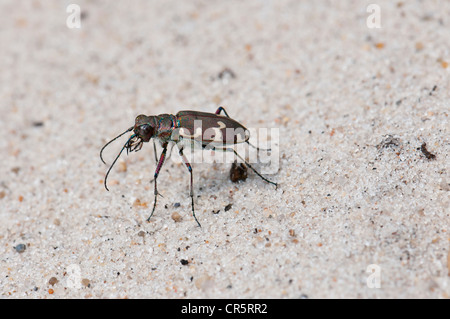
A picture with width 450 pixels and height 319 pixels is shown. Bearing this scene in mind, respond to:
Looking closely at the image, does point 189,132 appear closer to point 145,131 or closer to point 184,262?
point 145,131

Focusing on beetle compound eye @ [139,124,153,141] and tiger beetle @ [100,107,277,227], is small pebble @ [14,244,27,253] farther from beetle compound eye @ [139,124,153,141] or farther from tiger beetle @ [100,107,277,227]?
beetle compound eye @ [139,124,153,141]

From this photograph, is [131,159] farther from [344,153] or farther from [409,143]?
[409,143]

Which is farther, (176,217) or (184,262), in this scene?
(176,217)

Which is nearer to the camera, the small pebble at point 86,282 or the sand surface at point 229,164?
the sand surface at point 229,164

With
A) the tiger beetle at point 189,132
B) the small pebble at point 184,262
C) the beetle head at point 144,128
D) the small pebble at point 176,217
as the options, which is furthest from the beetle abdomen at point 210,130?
the small pebble at point 184,262

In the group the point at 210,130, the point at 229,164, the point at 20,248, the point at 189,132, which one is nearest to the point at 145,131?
the point at 189,132

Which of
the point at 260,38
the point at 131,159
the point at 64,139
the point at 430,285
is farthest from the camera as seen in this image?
the point at 260,38

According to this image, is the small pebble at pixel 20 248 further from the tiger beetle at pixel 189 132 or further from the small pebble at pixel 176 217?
the small pebble at pixel 176 217

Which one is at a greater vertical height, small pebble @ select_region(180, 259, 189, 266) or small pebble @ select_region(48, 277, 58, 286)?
small pebble @ select_region(180, 259, 189, 266)

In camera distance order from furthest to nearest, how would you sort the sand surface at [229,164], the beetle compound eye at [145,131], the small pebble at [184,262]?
the beetle compound eye at [145,131]
the small pebble at [184,262]
the sand surface at [229,164]

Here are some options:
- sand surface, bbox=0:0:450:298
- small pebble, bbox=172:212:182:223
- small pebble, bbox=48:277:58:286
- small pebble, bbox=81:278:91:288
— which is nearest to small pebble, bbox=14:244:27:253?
sand surface, bbox=0:0:450:298
